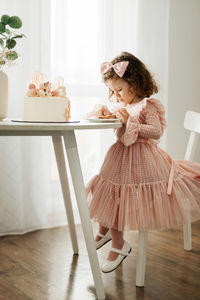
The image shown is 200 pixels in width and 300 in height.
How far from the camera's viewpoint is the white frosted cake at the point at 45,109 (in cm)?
151

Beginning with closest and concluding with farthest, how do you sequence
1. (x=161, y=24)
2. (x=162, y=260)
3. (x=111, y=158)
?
(x=111, y=158) → (x=162, y=260) → (x=161, y=24)

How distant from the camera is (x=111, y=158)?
1734 mm

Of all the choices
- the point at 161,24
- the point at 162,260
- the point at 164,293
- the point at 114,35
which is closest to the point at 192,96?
the point at 161,24

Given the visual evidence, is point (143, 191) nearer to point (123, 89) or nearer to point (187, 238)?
point (123, 89)

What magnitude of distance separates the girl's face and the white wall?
1090 millimetres

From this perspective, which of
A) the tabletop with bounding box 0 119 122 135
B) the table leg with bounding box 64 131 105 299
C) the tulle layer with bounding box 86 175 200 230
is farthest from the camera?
the tulle layer with bounding box 86 175 200 230

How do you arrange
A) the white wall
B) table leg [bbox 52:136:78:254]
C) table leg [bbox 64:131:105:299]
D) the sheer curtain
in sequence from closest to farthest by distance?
table leg [bbox 64:131:105:299] < table leg [bbox 52:136:78:254] < the sheer curtain < the white wall

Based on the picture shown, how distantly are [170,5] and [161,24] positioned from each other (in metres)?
0.19

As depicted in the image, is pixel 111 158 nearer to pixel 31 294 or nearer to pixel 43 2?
pixel 31 294

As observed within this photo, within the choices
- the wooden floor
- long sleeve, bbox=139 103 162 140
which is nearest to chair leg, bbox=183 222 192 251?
the wooden floor

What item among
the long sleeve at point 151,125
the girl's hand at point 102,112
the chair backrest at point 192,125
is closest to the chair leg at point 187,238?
the chair backrest at point 192,125

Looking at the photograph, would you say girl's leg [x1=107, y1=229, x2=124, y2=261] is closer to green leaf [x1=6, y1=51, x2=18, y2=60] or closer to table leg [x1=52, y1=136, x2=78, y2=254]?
table leg [x1=52, y1=136, x2=78, y2=254]

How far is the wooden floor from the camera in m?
1.53

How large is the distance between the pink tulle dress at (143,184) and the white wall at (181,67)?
118cm
